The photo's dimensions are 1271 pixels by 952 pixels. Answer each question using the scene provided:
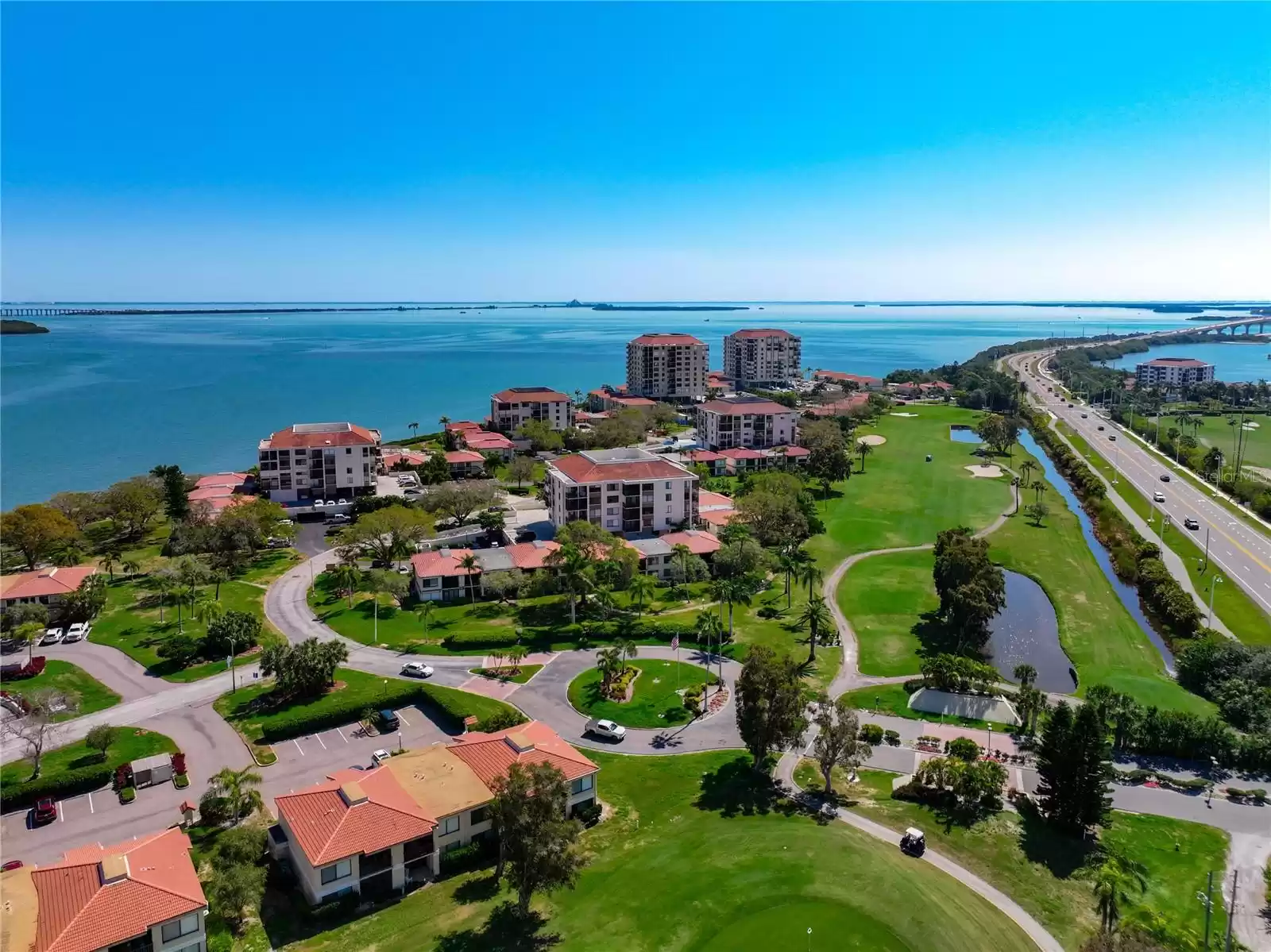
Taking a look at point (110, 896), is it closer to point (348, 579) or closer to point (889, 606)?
point (348, 579)

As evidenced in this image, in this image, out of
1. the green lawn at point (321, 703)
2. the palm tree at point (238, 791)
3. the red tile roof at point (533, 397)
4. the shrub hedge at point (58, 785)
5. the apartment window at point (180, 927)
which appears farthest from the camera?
the red tile roof at point (533, 397)

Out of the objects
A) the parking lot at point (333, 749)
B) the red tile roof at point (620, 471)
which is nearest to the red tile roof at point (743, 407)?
the red tile roof at point (620, 471)

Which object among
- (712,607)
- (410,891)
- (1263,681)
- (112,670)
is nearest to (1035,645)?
(1263,681)

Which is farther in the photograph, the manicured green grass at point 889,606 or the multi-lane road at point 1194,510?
the multi-lane road at point 1194,510

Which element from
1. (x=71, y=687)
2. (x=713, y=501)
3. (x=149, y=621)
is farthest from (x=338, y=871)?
(x=713, y=501)

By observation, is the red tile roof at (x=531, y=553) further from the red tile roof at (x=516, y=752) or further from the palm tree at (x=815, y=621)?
the red tile roof at (x=516, y=752)

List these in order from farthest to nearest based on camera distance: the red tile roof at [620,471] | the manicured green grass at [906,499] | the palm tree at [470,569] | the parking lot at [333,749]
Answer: the manicured green grass at [906,499], the red tile roof at [620,471], the palm tree at [470,569], the parking lot at [333,749]
